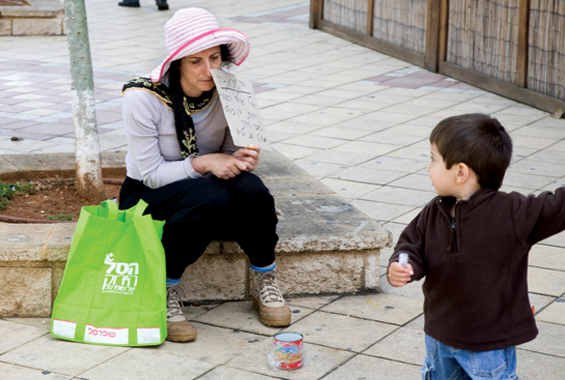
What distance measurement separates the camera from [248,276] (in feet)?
10.8

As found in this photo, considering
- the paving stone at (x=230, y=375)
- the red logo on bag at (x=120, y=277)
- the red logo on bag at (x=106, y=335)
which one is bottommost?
the paving stone at (x=230, y=375)

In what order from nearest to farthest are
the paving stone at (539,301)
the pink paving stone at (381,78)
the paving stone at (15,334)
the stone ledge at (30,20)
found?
the paving stone at (15,334)
the paving stone at (539,301)
the pink paving stone at (381,78)
the stone ledge at (30,20)

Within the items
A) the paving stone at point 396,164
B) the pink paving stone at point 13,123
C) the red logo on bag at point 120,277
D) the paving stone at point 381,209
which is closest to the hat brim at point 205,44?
the red logo on bag at point 120,277

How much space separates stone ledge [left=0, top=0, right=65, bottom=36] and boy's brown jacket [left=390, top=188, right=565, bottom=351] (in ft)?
33.4

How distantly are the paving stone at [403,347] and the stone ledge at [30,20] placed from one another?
9561mm

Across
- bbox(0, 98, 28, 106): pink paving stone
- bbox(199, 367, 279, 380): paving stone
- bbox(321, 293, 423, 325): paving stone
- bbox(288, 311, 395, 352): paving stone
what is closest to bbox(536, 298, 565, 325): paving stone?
bbox(321, 293, 423, 325): paving stone

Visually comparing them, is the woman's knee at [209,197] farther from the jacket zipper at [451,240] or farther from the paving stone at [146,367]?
the jacket zipper at [451,240]

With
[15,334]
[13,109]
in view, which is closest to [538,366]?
[15,334]

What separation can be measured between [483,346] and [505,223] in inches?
13.2

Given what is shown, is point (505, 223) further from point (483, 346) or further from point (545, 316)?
point (545, 316)

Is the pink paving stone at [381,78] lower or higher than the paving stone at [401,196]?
higher

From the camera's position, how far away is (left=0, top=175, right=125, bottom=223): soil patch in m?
3.60

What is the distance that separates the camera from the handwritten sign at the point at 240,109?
2963 mm

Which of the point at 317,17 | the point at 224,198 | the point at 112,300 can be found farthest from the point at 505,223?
the point at 317,17
